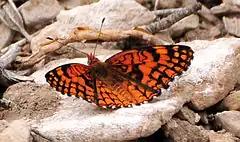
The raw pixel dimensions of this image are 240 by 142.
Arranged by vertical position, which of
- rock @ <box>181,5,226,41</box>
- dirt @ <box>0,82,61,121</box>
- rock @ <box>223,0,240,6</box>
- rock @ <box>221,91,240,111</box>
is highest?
rock @ <box>223,0,240,6</box>

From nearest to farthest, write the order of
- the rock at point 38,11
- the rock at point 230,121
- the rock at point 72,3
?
1. the rock at point 230,121
2. the rock at point 38,11
3. the rock at point 72,3

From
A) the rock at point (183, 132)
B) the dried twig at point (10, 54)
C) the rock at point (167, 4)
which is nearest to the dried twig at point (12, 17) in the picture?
the dried twig at point (10, 54)

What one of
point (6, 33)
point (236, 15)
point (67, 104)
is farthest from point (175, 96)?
point (6, 33)

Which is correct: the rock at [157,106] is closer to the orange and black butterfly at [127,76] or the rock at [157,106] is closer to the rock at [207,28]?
the orange and black butterfly at [127,76]

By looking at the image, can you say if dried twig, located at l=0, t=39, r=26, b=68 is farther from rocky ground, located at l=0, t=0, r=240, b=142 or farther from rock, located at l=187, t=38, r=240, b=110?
rock, located at l=187, t=38, r=240, b=110

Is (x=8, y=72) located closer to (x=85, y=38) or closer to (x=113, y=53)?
(x=85, y=38)

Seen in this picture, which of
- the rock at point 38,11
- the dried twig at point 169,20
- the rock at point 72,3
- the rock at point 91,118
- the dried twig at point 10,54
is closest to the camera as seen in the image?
the rock at point 91,118

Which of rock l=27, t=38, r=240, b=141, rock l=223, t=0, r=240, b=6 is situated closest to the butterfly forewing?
rock l=27, t=38, r=240, b=141

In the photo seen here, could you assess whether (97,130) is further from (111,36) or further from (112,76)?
(111,36)

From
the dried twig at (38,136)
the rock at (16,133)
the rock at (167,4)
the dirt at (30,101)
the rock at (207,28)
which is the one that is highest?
the rock at (167,4)
